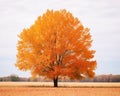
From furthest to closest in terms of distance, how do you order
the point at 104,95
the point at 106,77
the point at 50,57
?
1. the point at 106,77
2. the point at 50,57
3. the point at 104,95

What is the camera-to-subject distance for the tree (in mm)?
53500

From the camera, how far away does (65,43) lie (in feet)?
176

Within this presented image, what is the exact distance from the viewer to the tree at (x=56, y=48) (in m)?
53.5

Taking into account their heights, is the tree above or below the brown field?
above

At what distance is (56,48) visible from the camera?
53.2 metres

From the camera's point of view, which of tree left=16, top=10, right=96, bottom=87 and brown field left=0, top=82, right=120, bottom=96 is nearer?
brown field left=0, top=82, right=120, bottom=96

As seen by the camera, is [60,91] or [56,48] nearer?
[60,91]

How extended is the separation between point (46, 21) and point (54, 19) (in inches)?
48.2

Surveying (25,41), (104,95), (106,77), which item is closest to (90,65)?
(25,41)

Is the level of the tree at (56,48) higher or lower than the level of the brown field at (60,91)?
higher

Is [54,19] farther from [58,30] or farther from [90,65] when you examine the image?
[90,65]

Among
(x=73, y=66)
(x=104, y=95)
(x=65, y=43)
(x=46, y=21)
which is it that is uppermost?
(x=46, y=21)

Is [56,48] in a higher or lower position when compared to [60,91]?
higher

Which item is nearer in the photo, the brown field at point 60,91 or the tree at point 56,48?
the brown field at point 60,91
